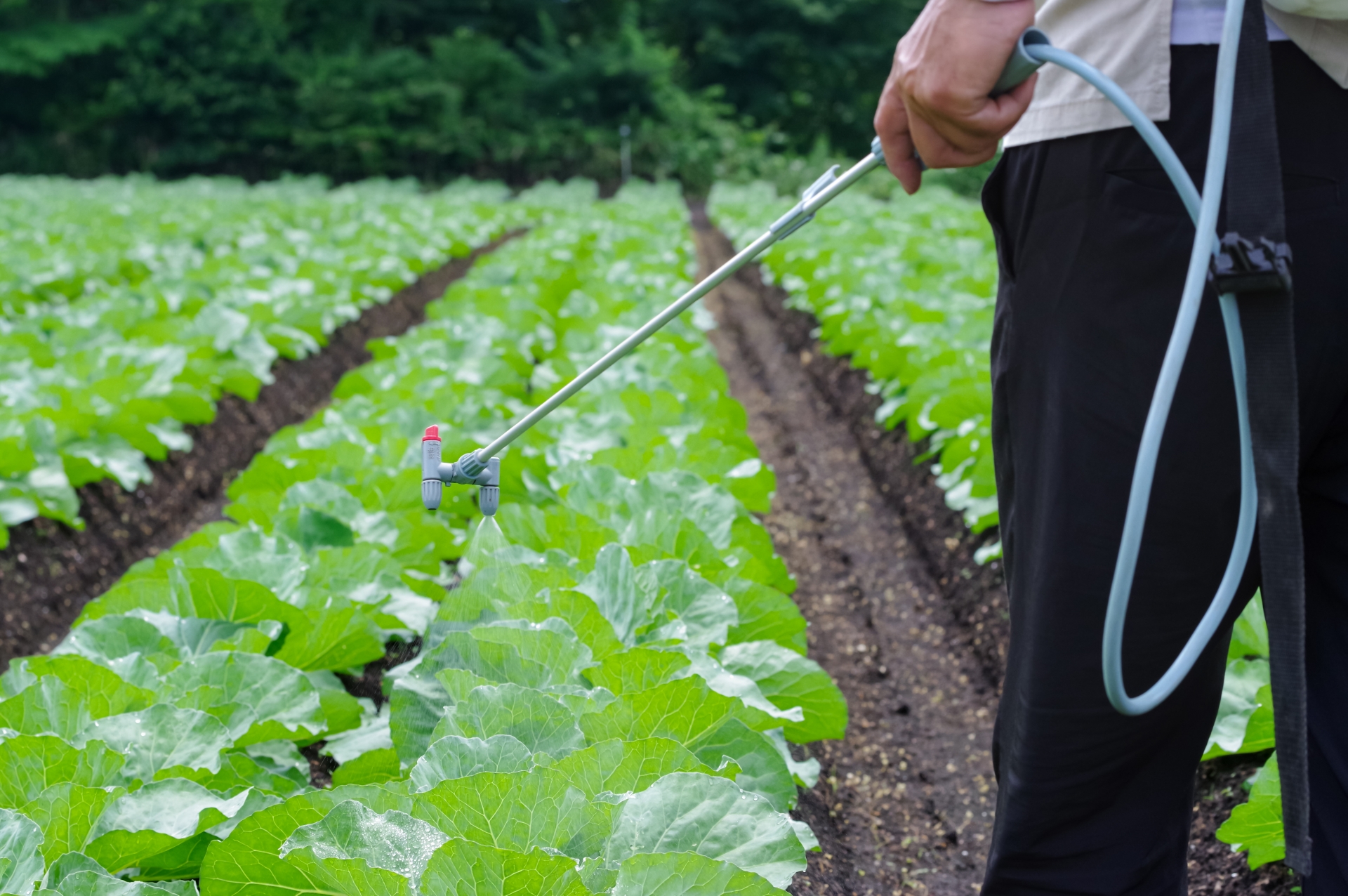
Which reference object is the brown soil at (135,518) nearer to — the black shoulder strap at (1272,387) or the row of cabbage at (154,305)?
the row of cabbage at (154,305)

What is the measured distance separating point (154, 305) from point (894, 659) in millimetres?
6170

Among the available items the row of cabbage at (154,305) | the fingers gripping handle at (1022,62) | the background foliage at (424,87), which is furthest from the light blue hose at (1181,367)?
the background foliage at (424,87)

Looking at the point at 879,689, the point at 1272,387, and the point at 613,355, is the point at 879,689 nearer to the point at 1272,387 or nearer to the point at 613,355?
the point at 613,355

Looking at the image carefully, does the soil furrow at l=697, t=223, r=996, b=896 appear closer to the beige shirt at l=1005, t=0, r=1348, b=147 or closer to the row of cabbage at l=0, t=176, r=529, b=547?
the beige shirt at l=1005, t=0, r=1348, b=147

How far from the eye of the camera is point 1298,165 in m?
1.17

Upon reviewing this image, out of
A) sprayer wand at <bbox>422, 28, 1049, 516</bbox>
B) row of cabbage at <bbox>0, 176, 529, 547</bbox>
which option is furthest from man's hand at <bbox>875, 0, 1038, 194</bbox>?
row of cabbage at <bbox>0, 176, 529, 547</bbox>

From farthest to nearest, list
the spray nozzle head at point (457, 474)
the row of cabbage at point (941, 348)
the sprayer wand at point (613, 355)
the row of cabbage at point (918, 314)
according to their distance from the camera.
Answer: the row of cabbage at point (918, 314), the row of cabbage at point (941, 348), the spray nozzle head at point (457, 474), the sprayer wand at point (613, 355)

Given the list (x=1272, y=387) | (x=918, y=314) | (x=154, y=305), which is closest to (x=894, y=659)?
(x=1272, y=387)

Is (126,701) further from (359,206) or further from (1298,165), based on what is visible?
(359,206)

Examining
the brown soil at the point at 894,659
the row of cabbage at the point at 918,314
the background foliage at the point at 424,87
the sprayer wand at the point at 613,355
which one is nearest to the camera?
the sprayer wand at the point at 613,355

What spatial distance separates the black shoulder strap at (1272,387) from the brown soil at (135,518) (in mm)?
3687

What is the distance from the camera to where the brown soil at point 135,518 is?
3.95 meters

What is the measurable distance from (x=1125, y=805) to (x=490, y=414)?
345 cm

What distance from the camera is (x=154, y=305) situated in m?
7.67
